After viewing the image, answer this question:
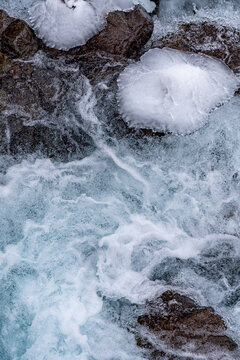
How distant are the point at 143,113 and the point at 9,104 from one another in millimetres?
1593

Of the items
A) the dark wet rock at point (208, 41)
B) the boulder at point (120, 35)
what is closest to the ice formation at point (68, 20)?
the boulder at point (120, 35)

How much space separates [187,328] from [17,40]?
386 centimetres

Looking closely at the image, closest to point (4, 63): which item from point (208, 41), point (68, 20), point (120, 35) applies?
point (68, 20)

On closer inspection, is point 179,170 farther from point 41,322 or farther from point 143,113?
point 41,322

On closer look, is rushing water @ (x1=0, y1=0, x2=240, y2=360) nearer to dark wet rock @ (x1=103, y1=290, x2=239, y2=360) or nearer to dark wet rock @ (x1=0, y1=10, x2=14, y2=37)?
dark wet rock @ (x1=103, y1=290, x2=239, y2=360)

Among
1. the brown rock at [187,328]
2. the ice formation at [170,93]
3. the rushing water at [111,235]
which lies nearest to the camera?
the brown rock at [187,328]

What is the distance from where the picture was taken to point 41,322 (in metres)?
4.32

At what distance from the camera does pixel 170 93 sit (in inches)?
179

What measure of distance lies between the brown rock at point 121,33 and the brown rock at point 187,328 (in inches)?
124

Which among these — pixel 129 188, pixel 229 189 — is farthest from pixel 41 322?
pixel 229 189

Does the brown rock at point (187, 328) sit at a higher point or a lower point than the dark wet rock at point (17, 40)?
lower

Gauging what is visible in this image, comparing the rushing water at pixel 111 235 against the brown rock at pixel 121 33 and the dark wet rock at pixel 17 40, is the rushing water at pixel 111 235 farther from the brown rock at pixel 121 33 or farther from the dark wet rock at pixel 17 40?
the dark wet rock at pixel 17 40

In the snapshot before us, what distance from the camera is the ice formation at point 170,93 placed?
15.0ft

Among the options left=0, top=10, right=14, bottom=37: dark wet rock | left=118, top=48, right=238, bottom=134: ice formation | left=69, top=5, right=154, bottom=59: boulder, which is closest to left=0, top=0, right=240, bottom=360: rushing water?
left=118, top=48, right=238, bottom=134: ice formation
